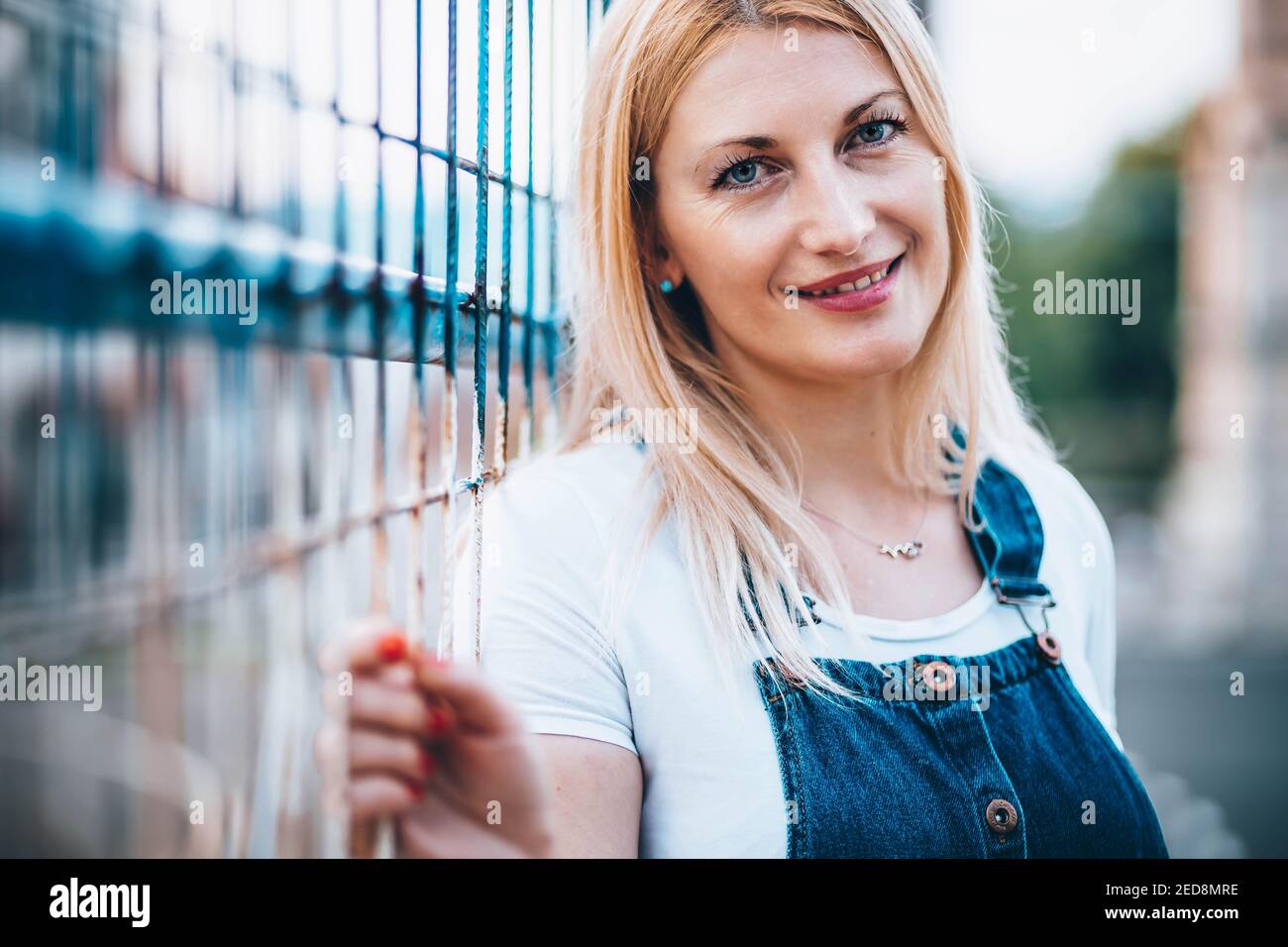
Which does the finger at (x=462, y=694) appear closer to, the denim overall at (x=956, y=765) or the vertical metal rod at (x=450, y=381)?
the vertical metal rod at (x=450, y=381)

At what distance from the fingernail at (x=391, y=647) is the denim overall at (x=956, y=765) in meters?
0.37

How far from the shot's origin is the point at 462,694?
761mm

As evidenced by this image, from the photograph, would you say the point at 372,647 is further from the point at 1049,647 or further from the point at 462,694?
the point at 1049,647

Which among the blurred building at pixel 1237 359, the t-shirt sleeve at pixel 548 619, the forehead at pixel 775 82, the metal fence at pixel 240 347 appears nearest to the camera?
the metal fence at pixel 240 347

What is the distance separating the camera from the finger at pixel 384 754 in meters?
0.74

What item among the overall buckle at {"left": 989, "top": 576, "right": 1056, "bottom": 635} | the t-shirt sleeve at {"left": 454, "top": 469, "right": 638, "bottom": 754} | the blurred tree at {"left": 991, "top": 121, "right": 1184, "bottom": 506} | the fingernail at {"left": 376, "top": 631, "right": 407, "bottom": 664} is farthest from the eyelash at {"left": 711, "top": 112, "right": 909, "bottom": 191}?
the blurred tree at {"left": 991, "top": 121, "right": 1184, "bottom": 506}

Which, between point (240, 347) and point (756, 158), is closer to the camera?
point (240, 347)

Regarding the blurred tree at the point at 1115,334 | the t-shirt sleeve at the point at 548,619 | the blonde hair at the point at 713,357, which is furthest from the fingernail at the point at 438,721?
the blurred tree at the point at 1115,334

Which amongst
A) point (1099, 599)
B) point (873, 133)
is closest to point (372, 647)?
point (873, 133)

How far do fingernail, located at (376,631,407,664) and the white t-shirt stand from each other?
0.66 ft

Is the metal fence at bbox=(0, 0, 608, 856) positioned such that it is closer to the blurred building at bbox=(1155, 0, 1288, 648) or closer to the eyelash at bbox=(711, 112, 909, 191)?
the eyelash at bbox=(711, 112, 909, 191)

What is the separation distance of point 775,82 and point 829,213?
0.13 metres

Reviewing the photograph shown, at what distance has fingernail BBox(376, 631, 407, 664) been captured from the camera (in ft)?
2.37
